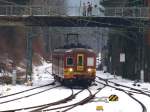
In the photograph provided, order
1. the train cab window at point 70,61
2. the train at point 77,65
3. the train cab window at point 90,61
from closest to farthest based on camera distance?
the train at point 77,65 → the train cab window at point 70,61 → the train cab window at point 90,61

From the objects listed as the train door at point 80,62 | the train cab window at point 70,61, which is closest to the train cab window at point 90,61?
the train door at point 80,62

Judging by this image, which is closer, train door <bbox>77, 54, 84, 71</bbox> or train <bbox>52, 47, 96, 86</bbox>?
train <bbox>52, 47, 96, 86</bbox>

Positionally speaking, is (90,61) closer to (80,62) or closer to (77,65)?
(80,62)

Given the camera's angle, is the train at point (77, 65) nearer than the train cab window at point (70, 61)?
Yes

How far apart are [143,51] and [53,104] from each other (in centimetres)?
2328

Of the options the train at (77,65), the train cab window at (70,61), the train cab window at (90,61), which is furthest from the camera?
the train cab window at (90,61)

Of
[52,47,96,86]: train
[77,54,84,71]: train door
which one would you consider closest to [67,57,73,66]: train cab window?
[52,47,96,86]: train

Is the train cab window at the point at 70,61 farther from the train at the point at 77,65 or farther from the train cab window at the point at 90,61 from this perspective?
the train cab window at the point at 90,61

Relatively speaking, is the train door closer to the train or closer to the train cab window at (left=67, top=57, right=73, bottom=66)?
the train

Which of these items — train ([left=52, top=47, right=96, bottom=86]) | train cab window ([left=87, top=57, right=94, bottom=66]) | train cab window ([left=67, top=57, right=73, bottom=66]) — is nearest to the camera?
train ([left=52, top=47, right=96, bottom=86])

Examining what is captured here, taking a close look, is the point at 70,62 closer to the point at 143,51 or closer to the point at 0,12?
the point at 143,51

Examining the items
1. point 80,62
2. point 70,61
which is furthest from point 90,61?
point 70,61

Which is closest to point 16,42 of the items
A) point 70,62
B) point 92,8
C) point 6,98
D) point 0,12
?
point 0,12

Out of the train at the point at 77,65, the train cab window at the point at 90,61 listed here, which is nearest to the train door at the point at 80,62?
the train at the point at 77,65
